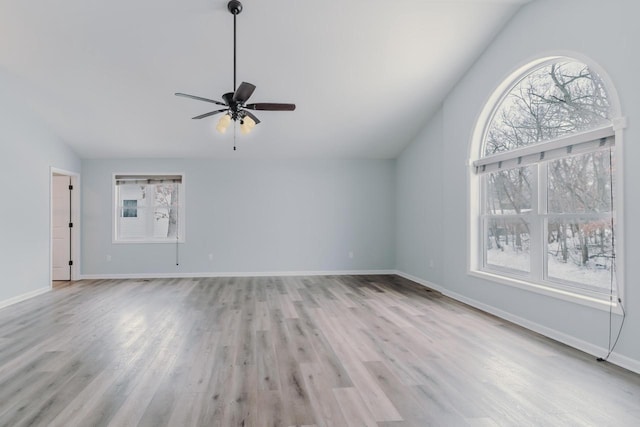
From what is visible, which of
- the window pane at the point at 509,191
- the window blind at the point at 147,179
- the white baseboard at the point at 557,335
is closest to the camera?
the white baseboard at the point at 557,335

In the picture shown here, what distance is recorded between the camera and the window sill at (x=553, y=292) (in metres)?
2.95

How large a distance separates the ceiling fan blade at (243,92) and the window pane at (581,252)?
10.7 ft

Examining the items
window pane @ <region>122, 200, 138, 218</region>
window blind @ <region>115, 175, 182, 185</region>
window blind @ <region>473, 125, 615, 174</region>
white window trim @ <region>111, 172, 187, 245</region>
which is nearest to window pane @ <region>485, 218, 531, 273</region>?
window blind @ <region>473, 125, 615, 174</region>

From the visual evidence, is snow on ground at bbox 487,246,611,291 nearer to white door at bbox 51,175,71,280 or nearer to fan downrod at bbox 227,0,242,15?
fan downrod at bbox 227,0,242,15

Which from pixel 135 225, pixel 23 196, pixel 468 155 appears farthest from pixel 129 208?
pixel 468 155

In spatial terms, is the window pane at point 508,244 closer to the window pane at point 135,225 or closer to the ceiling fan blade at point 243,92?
the ceiling fan blade at point 243,92

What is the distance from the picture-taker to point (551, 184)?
3.74 metres

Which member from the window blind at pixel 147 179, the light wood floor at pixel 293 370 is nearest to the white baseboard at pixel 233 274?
the window blind at pixel 147 179

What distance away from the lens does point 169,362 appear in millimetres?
2857

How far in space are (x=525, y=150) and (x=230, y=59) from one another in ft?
11.8

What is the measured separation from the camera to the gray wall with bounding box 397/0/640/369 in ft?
9.11

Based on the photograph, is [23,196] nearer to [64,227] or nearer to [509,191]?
[64,227]

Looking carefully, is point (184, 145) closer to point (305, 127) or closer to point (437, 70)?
point (305, 127)

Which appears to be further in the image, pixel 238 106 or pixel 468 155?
pixel 468 155
